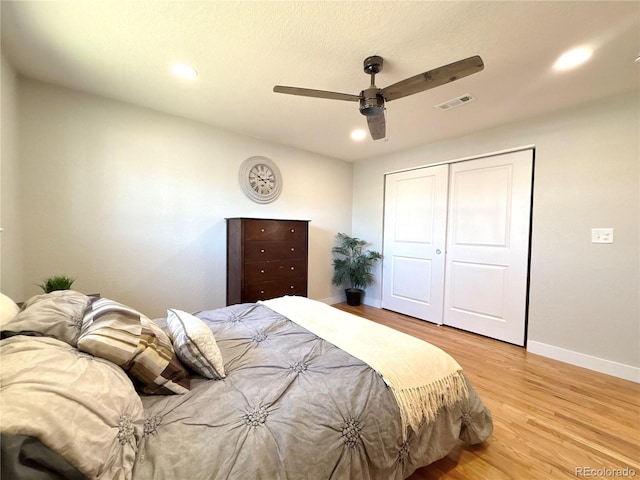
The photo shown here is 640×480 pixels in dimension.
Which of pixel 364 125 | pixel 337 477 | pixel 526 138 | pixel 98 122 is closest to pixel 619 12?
pixel 526 138

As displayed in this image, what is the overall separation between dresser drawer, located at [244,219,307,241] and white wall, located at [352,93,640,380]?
8.00 feet

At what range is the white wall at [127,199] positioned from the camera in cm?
215

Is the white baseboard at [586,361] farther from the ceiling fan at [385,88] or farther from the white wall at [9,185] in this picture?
the white wall at [9,185]

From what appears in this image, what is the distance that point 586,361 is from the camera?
7.72 ft

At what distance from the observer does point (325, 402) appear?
1.00 m

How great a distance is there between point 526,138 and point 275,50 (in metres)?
2.60

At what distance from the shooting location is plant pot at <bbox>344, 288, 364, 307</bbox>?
4168mm

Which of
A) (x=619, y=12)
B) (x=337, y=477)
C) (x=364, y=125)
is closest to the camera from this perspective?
(x=337, y=477)

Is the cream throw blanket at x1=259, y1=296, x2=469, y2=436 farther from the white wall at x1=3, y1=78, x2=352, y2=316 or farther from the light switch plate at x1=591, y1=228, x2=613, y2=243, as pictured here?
the light switch plate at x1=591, y1=228, x2=613, y2=243

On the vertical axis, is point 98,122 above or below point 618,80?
below

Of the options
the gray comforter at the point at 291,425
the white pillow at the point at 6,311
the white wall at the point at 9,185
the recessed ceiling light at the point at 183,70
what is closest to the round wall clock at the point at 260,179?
the recessed ceiling light at the point at 183,70

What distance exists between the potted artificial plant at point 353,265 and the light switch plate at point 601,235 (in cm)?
230

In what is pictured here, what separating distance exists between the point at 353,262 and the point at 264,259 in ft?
5.38

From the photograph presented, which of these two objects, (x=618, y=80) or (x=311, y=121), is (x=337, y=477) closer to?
(x=311, y=121)
